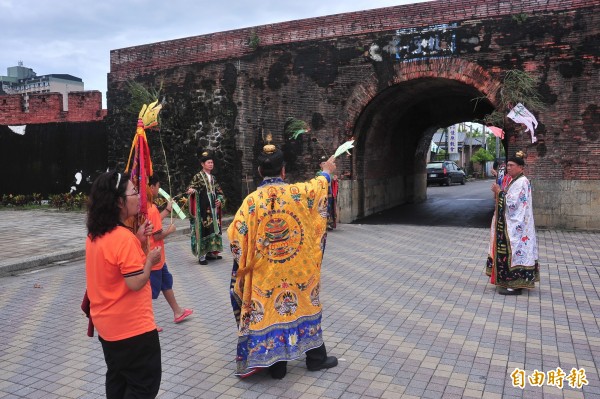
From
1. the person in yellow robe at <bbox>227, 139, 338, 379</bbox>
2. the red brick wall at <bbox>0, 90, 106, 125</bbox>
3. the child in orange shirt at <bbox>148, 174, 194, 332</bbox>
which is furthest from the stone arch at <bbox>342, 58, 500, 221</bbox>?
the person in yellow robe at <bbox>227, 139, 338, 379</bbox>

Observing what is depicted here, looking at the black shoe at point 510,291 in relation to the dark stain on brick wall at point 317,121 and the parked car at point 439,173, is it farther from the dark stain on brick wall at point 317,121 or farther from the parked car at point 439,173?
the parked car at point 439,173

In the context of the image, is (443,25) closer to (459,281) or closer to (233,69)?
(233,69)

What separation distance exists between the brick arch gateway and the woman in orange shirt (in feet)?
33.8

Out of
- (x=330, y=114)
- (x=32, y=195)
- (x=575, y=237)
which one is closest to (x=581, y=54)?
(x=575, y=237)

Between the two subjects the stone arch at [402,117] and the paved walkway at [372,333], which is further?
the stone arch at [402,117]

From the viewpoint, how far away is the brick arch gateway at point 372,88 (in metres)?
10.9

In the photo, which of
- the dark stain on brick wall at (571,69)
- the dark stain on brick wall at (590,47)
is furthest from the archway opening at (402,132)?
the dark stain on brick wall at (590,47)

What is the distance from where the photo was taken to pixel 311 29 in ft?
43.1

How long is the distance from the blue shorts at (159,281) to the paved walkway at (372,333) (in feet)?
1.35

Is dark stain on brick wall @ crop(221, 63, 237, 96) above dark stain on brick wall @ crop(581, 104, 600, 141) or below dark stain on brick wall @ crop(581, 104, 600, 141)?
above

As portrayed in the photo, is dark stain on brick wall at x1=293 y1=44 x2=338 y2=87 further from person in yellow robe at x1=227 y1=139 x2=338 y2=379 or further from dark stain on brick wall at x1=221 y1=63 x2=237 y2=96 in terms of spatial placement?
person in yellow robe at x1=227 y1=139 x2=338 y2=379

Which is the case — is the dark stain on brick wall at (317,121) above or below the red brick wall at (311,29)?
below

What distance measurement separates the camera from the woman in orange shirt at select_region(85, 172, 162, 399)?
257 cm

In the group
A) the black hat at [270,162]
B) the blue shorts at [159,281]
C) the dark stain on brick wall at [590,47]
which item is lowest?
the blue shorts at [159,281]
